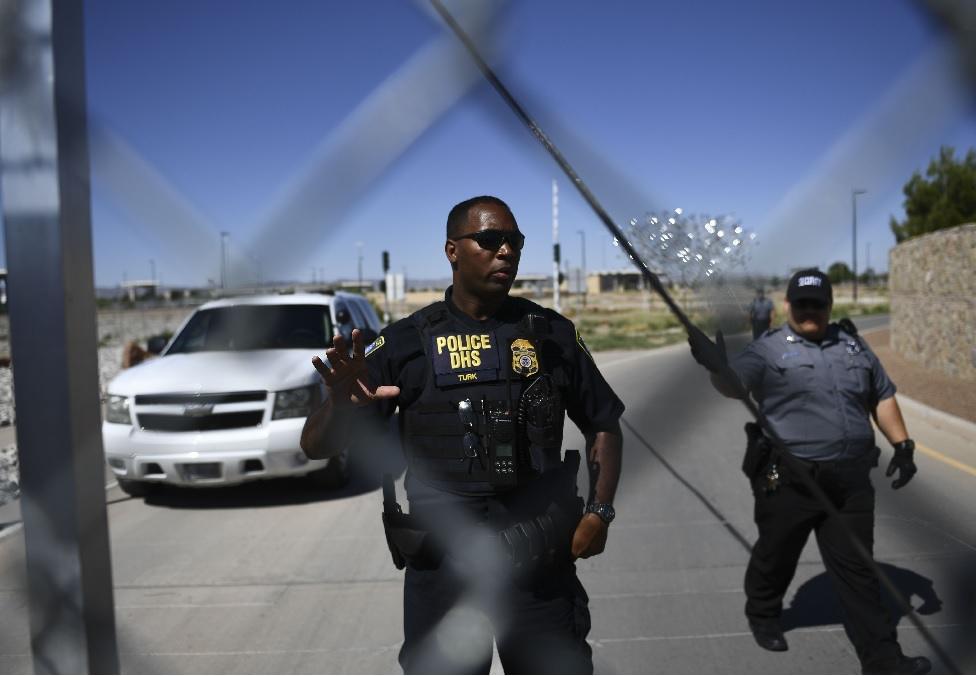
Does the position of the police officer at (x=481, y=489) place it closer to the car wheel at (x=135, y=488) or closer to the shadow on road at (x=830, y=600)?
the shadow on road at (x=830, y=600)

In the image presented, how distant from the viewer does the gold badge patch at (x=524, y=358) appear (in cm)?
217

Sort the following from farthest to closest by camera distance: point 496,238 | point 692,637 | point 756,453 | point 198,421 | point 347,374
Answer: point 198,421 < point 692,637 < point 756,453 < point 496,238 < point 347,374

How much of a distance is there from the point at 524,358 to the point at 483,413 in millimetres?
181

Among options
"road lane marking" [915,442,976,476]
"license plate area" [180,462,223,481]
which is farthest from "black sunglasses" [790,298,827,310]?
"road lane marking" [915,442,976,476]

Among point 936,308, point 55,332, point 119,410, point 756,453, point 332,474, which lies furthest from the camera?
point 936,308

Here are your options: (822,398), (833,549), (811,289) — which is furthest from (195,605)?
(811,289)

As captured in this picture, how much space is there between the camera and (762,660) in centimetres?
363

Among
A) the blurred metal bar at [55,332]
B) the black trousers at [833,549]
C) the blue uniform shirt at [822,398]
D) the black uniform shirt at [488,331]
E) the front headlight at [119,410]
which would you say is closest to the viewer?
the blurred metal bar at [55,332]

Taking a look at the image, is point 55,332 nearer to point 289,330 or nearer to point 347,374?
point 347,374

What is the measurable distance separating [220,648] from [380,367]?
2298 millimetres

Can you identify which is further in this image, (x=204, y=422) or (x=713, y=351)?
(x=204, y=422)

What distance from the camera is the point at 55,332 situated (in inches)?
44.8

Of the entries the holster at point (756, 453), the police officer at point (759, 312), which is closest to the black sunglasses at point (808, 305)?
the holster at point (756, 453)

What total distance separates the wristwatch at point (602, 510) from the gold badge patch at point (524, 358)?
41cm
